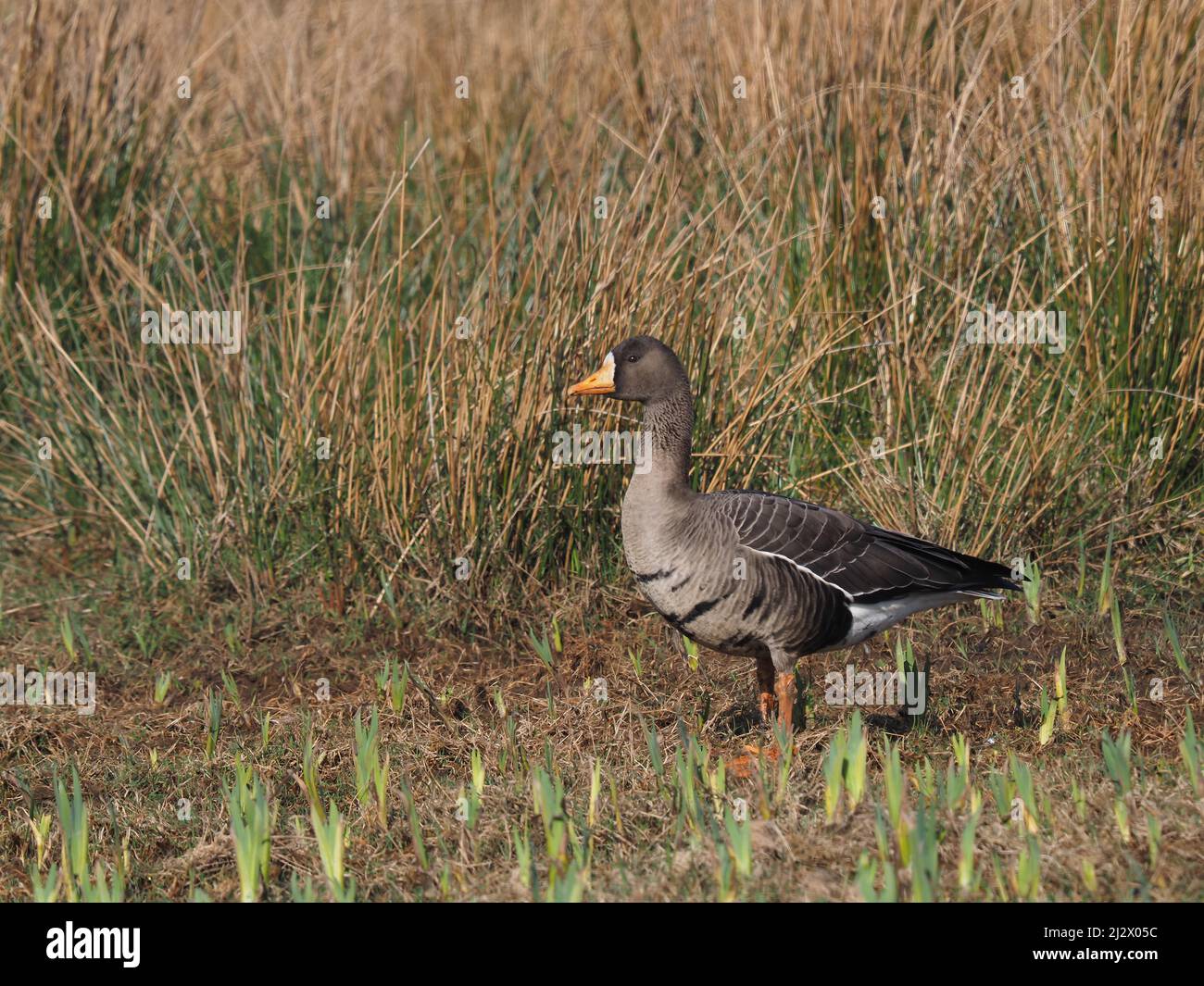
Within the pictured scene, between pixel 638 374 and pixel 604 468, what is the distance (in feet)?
3.77


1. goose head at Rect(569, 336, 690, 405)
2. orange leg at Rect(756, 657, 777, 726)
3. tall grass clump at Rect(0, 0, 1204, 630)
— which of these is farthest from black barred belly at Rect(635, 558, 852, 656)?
tall grass clump at Rect(0, 0, 1204, 630)

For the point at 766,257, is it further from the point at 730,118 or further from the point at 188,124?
the point at 188,124

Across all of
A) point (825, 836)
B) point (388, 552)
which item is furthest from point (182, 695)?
point (825, 836)

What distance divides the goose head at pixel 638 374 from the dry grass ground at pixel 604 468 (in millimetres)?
932

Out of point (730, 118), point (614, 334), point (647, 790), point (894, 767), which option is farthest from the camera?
point (730, 118)

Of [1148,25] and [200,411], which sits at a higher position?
[1148,25]

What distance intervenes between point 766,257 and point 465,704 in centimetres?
279

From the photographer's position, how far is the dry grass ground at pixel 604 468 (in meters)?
4.32

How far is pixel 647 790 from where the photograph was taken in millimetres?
4723

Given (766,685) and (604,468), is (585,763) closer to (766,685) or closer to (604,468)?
(766,685)

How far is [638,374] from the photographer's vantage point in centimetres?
511

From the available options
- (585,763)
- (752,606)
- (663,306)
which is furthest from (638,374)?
(585,763)

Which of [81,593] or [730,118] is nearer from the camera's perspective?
[81,593]

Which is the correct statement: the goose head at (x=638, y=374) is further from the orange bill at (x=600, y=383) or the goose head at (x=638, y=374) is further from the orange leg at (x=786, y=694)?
the orange leg at (x=786, y=694)
